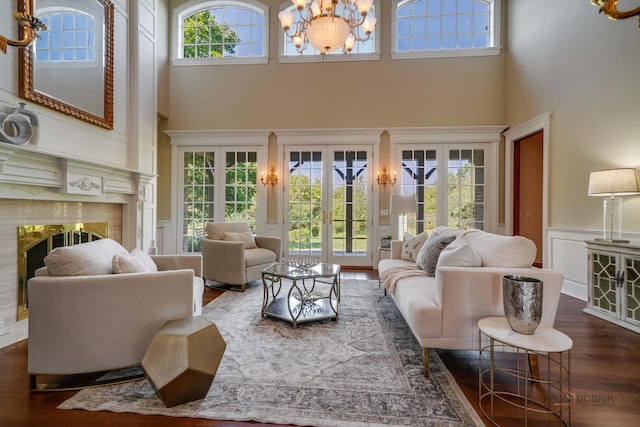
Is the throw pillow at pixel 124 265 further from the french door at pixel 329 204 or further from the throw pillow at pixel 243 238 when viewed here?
the french door at pixel 329 204

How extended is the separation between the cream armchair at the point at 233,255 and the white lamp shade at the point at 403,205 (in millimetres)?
1928

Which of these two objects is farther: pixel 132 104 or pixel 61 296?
pixel 132 104

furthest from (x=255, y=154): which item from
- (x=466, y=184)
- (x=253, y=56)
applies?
(x=466, y=184)

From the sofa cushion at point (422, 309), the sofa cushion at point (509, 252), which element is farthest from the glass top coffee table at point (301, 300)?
the sofa cushion at point (509, 252)

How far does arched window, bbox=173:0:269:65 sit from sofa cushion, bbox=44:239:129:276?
4.88m

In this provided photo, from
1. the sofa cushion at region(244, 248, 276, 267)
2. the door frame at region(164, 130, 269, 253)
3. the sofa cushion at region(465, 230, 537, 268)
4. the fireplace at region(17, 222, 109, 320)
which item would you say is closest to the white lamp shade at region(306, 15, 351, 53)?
the sofa cushion at region(465, 230, 537, 268)

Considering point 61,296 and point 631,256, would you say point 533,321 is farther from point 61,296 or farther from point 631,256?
point 61,296

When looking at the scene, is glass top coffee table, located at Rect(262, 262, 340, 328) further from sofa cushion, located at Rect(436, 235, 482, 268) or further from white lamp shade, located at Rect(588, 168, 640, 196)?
white lamp shade, located at Rect(588, 168, 640, 196)

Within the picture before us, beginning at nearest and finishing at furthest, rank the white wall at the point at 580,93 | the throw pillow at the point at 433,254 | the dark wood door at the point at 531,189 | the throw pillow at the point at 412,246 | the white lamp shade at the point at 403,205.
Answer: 1. the throw pillow at the point at 433,254
2. the white wall at the point at 580,93
3. the throw pillow at the point at 412,246
4. the white lamp shade at the point at 403,205
5. the dark wood door at the point at 531,189

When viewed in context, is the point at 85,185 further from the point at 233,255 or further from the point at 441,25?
the point at 441,25

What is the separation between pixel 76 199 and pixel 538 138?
730 centimetres

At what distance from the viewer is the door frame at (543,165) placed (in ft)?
13.5

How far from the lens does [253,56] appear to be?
5.54 m

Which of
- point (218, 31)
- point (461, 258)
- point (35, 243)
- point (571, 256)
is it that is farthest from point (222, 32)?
point (571, 256)
